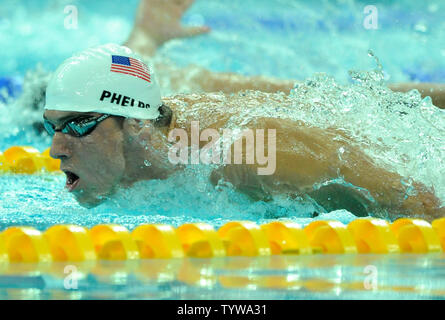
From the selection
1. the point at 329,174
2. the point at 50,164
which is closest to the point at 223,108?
the point at 329,174

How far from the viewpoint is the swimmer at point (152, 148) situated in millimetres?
2955

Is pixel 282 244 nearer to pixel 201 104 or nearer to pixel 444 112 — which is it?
pixel 201 104

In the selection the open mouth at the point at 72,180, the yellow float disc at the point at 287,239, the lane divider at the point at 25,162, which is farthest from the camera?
the lane divider at the point at 25,162

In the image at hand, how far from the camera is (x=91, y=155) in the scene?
3006 millimetres

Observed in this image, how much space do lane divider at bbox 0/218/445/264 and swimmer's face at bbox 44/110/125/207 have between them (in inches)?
30.5

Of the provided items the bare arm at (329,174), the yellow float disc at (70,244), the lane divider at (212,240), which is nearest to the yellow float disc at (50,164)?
the bare arm at (329,174)

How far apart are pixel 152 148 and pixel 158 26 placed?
3841 mm

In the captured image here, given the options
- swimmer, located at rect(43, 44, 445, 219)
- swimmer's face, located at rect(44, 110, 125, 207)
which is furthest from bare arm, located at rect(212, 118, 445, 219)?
swimmer's face, located at rect(44, 110, 125, 207)

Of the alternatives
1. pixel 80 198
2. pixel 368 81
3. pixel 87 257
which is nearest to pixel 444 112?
pixel 368 81

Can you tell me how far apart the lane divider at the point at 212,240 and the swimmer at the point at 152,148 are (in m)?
0.43

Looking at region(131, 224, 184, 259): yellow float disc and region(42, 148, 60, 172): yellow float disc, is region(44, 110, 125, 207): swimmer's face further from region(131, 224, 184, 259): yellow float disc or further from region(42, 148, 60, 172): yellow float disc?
region(42, 148, 60, 172): yellow float disc

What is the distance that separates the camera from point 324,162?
296 centimetres

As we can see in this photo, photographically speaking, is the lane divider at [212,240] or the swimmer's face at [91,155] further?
the swimmer's face at [91,155]

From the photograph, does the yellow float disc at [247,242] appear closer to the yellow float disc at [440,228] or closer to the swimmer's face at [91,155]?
the yellow float disc at [440,228]
